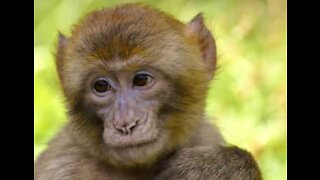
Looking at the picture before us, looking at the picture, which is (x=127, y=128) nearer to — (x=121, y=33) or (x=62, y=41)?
(x=121, y=33)

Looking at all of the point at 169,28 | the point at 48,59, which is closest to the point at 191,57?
the point at 169,28

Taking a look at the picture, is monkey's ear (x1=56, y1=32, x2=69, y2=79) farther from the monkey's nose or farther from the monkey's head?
the monkey's nose

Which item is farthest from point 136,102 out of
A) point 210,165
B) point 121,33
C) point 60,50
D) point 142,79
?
point 60,50

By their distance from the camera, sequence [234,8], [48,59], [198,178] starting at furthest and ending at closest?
[234,8]
[48,59]
[198,178]

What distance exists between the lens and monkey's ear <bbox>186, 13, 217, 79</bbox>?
5020 mm

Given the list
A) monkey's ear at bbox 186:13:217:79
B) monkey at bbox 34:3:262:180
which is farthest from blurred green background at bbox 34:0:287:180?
monkey at bbox 34:3:262:180

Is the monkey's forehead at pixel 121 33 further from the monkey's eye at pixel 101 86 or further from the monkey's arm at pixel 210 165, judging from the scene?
the monkey's arm at pixel 210 165

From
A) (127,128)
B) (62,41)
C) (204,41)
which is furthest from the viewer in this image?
(204,41)

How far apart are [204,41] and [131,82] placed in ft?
2.05

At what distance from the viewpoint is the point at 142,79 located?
4645 mm

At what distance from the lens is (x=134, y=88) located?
4633 mm

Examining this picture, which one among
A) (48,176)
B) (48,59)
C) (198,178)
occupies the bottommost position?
(198,178)

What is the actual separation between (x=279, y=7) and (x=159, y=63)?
2.78m
